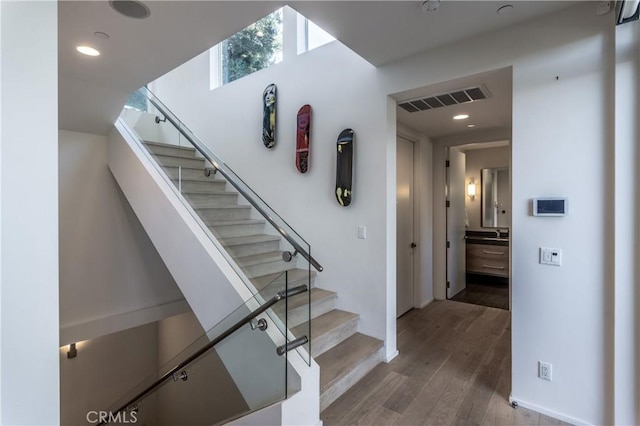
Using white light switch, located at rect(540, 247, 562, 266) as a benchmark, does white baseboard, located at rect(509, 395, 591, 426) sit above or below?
below

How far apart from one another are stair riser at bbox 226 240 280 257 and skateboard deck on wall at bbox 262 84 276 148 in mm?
1473

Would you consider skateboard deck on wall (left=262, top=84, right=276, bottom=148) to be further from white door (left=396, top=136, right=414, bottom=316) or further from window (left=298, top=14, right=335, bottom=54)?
white door (left=396, top=136, right=414, bottom=316)

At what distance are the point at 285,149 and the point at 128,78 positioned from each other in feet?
5.86

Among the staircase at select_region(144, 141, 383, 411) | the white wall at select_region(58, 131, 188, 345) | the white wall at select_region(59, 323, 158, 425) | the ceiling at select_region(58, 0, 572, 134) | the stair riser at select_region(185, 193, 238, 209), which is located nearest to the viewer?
the ceiling at select_region(58, 0, 572, 134)

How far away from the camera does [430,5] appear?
207cm

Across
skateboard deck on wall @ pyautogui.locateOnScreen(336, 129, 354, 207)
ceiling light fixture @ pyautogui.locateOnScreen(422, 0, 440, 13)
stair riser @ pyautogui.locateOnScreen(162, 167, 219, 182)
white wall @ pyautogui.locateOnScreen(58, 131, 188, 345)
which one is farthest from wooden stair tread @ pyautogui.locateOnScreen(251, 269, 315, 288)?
white wall @ pyautogui.locateOnScreen(58, 131, 188, 345)

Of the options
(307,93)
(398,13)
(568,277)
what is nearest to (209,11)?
(398,13)

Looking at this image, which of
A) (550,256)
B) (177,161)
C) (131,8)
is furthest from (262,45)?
(550,256)

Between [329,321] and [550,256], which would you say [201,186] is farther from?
[550,256]

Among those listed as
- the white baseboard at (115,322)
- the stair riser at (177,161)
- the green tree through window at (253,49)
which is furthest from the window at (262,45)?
the white baseboard at (115,322)

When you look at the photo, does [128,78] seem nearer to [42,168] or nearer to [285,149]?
[285,149]

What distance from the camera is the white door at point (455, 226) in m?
5.13

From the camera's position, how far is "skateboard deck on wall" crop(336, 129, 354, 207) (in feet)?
10.7

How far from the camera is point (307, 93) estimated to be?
376 centimetres
